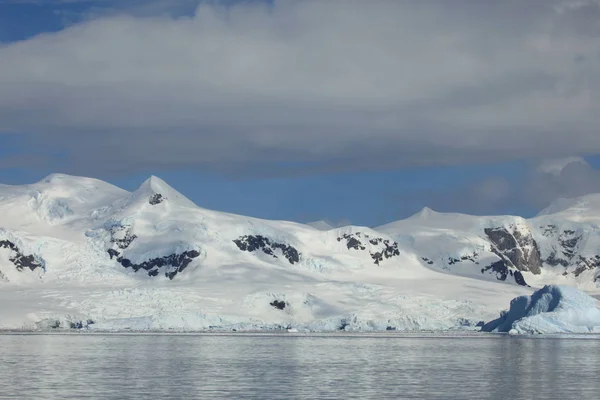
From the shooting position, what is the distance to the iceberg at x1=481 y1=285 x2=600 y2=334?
183375mm

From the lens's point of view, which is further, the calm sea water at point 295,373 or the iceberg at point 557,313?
the iceberg at point 557,313

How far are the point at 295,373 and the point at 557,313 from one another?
350ft

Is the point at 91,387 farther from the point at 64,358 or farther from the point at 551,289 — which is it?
the point at 551,289

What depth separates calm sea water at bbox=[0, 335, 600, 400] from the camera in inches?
2758

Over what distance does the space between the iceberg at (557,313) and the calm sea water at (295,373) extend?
Answer: 174ft

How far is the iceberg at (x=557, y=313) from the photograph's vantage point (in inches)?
7219

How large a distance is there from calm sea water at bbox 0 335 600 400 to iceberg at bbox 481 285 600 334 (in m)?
53.0

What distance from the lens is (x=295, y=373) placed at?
87.6m

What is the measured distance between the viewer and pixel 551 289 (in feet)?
605

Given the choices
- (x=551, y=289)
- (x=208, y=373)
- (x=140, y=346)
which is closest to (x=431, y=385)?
(x=208, y=373)

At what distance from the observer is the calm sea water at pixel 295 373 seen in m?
70.1

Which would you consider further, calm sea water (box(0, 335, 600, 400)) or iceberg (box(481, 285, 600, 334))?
iceberg (box(481, 285, 600, 334))

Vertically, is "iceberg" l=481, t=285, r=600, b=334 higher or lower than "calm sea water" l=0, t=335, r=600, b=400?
higher

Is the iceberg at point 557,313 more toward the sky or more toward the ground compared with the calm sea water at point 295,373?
more toward the sky
